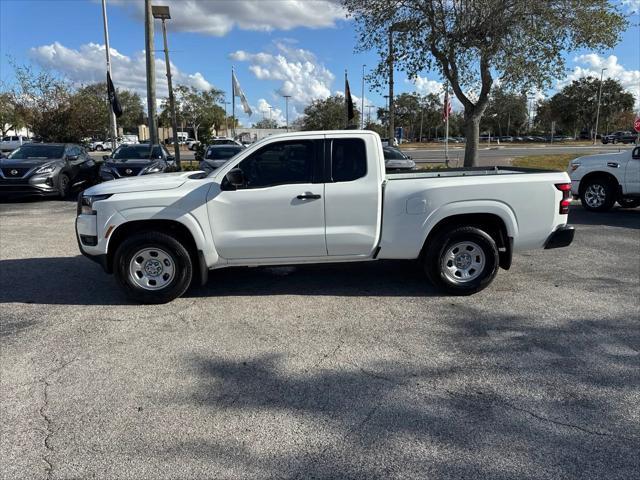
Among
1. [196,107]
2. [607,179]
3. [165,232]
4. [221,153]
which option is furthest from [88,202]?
[196,107]

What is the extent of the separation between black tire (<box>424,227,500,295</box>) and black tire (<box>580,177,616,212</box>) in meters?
7.80

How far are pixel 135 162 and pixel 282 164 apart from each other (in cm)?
1091

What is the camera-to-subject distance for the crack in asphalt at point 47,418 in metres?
2.90

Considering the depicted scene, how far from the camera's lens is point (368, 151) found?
18.5ft

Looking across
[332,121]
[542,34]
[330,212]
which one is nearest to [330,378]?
[330,212]

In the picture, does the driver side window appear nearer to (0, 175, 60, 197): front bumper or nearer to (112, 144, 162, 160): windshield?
(0, 175, 60, 197): front bumper

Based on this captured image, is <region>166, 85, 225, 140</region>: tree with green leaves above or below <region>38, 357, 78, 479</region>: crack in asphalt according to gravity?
above

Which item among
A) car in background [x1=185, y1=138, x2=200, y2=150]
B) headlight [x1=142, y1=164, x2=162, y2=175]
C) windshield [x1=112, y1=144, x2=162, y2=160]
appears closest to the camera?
headlight [x1=142, y1=164, x2=162, y2=175]

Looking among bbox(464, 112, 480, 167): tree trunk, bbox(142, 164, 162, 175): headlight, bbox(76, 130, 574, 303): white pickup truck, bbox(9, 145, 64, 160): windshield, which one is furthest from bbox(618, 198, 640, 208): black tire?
bbox(9, 145, 64, 160): windshield

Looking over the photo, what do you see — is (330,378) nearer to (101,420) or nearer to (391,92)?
(101,420)

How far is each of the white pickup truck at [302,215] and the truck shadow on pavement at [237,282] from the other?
0.50 meters

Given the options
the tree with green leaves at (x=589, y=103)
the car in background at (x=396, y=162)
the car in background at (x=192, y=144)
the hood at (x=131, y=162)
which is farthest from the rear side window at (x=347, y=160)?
the tree with green leaves at (x=589, y=103)

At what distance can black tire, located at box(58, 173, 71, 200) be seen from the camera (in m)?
14.4

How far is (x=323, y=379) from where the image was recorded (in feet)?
12.7
